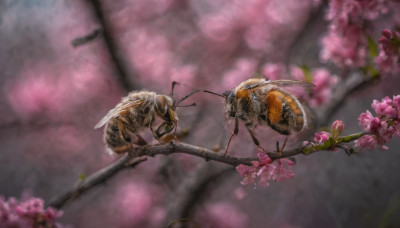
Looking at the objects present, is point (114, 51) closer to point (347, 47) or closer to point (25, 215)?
point (25, 215)

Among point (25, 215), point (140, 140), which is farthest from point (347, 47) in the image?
point (25, 215)

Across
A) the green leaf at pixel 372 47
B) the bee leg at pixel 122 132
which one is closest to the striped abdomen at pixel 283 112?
the bee leg at pixel 122 132

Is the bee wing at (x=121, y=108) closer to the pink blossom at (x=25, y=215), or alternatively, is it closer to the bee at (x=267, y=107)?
the bee at (x=267, y=107)

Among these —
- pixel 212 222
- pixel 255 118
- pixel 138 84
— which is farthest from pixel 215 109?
pixel 255 118

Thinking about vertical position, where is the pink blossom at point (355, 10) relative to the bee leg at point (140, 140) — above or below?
above

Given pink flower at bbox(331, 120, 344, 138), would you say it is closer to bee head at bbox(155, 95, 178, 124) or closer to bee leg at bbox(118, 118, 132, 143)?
bee head at bbox(155, 95, 178, 124)

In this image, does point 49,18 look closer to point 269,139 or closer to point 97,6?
point 97,6
